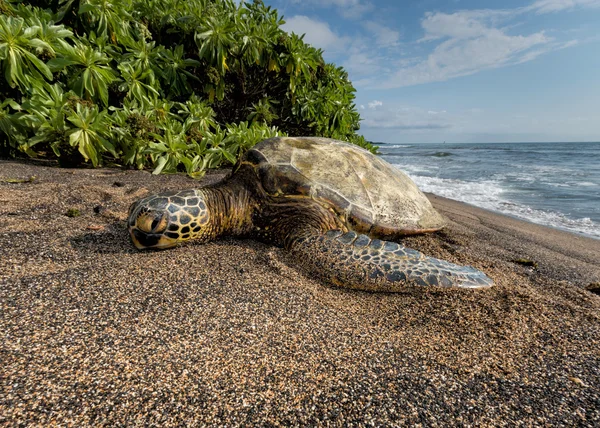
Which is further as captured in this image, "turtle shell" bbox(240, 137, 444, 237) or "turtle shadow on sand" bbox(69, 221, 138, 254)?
"turtle shell" bbox(240, 137, 444, 237)

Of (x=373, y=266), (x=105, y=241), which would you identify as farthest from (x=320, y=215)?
(x=105, y=241)

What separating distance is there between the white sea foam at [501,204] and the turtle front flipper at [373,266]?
16.3 ft

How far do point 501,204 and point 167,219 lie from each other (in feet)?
26.3

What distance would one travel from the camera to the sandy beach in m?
1.00

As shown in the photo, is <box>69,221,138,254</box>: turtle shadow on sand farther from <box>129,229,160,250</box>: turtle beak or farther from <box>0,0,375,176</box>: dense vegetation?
<box>0,0,375,176</box>: dense vegetation

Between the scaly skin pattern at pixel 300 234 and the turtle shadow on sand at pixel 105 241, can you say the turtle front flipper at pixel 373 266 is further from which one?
the turtle shadow on sand at pixel 105 241

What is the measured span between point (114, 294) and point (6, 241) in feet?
3.77

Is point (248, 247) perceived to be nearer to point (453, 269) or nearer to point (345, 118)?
point (453, 269)

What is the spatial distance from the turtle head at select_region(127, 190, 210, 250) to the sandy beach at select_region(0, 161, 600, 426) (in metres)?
0.11

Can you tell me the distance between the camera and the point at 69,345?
1.17m

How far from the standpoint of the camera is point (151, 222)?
213cm

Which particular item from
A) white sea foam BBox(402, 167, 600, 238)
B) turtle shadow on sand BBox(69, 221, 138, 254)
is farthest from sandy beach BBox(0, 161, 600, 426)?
white sea foam BBox(402, 167, 600, 238)

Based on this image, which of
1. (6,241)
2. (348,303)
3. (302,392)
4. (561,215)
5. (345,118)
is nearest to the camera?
(302,392)

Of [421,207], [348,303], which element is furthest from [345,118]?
[348,303]
